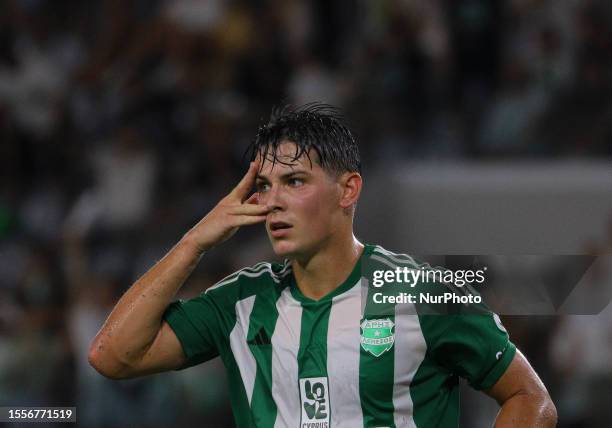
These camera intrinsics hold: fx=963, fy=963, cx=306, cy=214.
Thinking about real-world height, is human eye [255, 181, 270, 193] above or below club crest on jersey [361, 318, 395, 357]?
above

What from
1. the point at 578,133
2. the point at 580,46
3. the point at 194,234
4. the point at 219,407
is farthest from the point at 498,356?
the point at 580,46

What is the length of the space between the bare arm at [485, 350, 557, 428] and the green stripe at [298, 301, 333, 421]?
1.48 feet

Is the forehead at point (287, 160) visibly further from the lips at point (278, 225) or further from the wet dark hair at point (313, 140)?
the lips at point (278, 225)

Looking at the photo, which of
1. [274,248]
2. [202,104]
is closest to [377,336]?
[274,248]

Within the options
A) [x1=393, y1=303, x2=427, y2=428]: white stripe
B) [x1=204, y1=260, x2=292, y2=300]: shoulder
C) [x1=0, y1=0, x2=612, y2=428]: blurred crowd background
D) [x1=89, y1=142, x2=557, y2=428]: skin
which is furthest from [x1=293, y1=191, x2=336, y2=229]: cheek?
→ [x1=0, y1=0, x2=612, y2=428]: blurred crowd background

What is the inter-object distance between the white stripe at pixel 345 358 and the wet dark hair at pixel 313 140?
1.13ft

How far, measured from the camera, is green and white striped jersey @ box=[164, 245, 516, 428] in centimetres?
253

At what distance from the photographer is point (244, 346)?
8.75 feet

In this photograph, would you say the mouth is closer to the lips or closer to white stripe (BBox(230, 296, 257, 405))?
the lips

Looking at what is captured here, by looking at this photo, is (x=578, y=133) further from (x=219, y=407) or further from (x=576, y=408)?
(x=219, y=407)

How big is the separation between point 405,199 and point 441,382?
6.73 feet

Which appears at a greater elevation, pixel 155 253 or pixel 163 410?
pixel 155 253

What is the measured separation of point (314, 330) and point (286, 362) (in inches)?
4.6

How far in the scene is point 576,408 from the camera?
4438 mm
